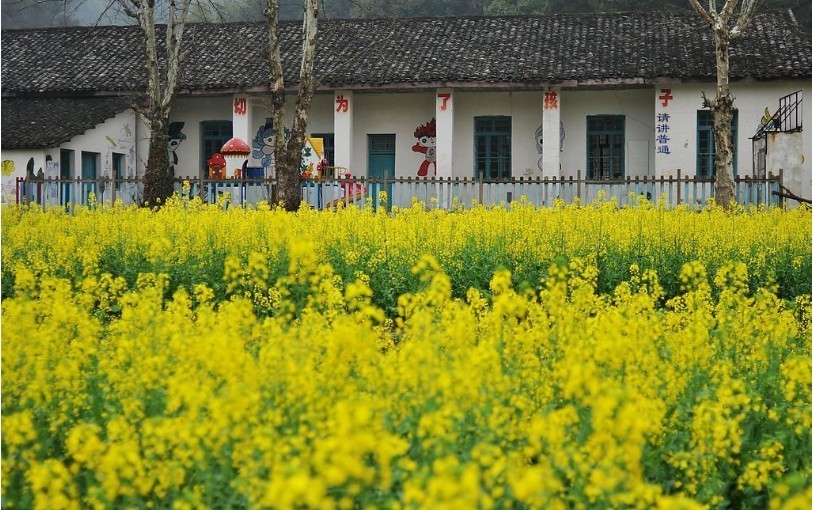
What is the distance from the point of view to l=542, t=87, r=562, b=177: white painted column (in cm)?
2377

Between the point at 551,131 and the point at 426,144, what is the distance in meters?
3.29

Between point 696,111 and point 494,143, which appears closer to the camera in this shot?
point 696,111

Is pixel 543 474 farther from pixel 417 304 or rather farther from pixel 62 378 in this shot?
pixel 62 378

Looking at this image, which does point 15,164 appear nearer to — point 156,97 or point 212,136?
point 212,136

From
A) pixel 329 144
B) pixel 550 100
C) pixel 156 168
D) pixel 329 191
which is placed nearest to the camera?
pixel 156 168

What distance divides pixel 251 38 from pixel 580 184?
11790 mm

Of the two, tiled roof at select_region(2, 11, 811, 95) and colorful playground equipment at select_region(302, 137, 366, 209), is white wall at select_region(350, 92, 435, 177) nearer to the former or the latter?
tiled roof at select_region(2, 11, 811, 95)

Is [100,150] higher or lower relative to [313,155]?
higher

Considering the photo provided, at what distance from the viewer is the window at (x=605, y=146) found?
974 inches

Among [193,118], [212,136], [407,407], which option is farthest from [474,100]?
[407,407]

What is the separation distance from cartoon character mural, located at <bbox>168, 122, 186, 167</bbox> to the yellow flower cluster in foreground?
21.7 m

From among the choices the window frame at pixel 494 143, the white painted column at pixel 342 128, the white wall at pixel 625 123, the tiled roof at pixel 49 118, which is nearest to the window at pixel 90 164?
the tiled roof at pixel 49 118

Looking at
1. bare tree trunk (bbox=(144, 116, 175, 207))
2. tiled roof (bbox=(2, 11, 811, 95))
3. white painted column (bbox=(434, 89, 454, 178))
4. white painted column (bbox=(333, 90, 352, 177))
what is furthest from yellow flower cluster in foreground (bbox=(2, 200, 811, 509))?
white painted column (bbox=(333, 90, 352, 177))

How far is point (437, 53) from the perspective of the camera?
2514cm
